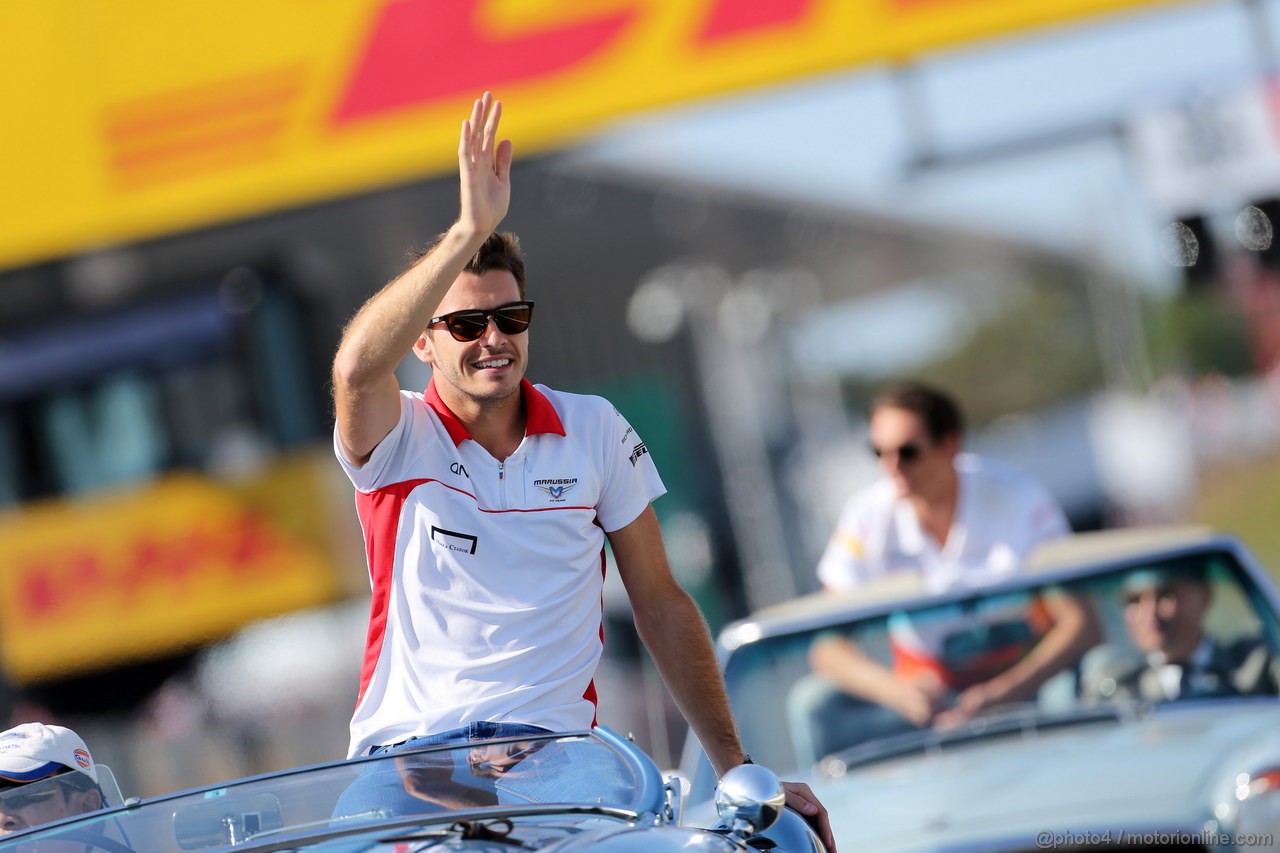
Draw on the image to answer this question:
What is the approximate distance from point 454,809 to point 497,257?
44.0 inches

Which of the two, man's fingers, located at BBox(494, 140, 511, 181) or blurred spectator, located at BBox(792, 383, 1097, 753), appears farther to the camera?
blurred spectator, located at BBox(792, 383, 1097, 753)

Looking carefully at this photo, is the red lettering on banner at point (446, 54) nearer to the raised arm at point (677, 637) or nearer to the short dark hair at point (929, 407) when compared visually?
the short dark hair at point (929, 407)

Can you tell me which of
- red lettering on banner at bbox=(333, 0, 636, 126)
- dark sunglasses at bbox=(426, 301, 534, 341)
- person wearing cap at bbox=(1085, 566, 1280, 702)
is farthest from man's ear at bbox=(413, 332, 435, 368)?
red lettering on banner at bbox=(333, 0, 636, 126)

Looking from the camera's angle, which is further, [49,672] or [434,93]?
[49,672]

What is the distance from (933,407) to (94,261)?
1410cm

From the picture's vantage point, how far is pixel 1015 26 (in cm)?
1062

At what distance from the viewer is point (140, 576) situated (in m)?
15.5

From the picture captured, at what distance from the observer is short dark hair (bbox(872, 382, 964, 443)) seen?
213 inches

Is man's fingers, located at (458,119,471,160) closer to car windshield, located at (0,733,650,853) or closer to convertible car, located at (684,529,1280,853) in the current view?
car windshield, located at (0,733,650,853)

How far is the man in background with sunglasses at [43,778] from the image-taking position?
2982mm

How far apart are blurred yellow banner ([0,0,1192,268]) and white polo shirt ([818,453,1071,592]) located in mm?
5789

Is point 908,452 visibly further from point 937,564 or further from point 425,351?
point 425,351

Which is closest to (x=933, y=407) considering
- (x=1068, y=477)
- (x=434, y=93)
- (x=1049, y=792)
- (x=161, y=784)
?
(x=1049, y=792)

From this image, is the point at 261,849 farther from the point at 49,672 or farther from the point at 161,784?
the point at 49,672
